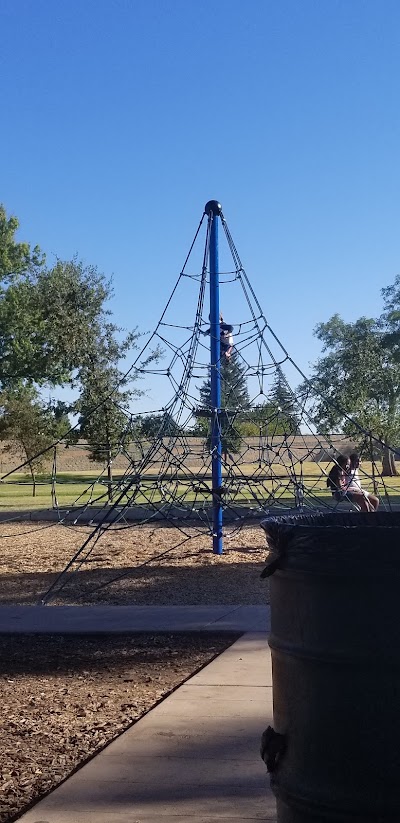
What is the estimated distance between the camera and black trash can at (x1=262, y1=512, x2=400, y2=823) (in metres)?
2.53

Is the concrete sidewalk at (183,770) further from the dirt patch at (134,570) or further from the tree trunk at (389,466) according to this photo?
the tree trunk at (389,466)

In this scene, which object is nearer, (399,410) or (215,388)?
(215,388)

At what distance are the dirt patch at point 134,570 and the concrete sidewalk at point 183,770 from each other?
13.3 feet

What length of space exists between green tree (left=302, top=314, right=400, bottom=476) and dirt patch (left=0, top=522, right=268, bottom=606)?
73.1 feet

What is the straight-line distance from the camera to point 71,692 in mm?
6477

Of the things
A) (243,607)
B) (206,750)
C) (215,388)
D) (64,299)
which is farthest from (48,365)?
(206,750)

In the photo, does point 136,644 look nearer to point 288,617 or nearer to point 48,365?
point 288,617

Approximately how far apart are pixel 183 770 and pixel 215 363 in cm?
909

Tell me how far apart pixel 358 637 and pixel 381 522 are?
3.81 ft

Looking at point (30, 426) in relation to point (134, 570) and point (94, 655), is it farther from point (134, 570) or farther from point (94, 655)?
point (94, 655)

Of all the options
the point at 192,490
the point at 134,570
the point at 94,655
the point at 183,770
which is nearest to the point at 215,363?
the point at 192,490

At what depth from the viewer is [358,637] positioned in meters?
2.58

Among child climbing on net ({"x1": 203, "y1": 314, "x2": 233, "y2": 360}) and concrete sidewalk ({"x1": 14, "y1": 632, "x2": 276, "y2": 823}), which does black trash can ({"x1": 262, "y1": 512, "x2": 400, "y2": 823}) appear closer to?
concrete sidewalk ({"x1": 14, "y1": 632, "x2": 276, "y2": 823})

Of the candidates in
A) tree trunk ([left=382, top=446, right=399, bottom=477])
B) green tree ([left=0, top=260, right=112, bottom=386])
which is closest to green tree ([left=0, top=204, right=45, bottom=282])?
green tree ([left=0, top=260, right=112, bottom=386])
